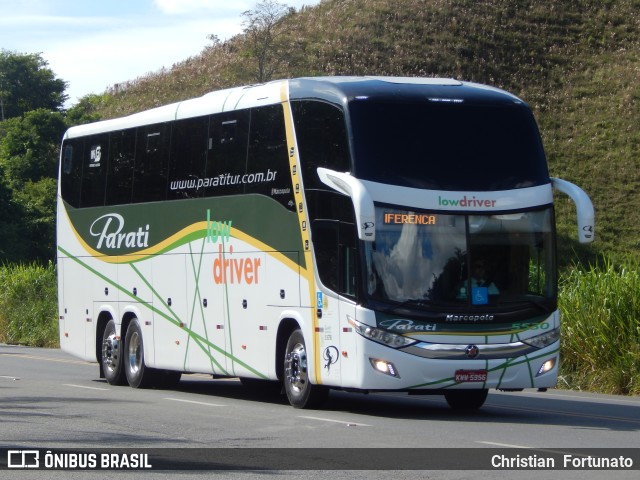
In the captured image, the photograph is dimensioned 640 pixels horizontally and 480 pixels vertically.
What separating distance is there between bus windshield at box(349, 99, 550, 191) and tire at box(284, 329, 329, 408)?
103 inches

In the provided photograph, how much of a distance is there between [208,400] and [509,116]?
19.4 ft

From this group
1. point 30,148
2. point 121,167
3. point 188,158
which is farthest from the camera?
point 30,148

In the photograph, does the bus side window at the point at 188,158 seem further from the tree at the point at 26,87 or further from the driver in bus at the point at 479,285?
the tree at the point at 26,87

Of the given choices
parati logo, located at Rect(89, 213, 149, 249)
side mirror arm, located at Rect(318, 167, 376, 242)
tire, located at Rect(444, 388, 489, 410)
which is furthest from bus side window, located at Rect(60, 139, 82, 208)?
side mirror arm, located at Rect(318, 167, 376, 242)

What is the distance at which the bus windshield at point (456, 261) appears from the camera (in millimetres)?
15594

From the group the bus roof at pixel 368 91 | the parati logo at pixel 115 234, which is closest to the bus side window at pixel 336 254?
the bus roof at pixel 368 91

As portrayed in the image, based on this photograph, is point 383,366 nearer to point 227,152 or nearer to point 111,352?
point 227,152

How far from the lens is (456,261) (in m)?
15.7

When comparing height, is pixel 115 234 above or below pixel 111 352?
above

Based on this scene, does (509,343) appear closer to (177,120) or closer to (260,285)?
(260,285)

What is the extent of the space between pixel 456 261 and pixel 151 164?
6984 mm

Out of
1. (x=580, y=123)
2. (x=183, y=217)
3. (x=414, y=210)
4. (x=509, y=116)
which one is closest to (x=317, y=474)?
(x=414, y=210)

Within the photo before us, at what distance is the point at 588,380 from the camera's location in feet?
71.2

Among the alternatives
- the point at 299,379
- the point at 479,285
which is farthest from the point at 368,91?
the point at 299,379
